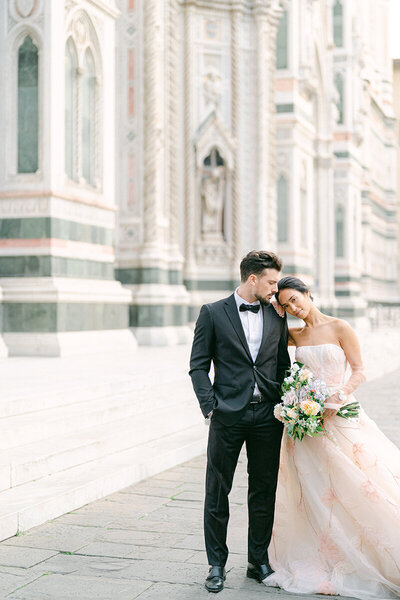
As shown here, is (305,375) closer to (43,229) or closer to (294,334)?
(294,334)

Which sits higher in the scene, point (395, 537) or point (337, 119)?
point (337, 119)

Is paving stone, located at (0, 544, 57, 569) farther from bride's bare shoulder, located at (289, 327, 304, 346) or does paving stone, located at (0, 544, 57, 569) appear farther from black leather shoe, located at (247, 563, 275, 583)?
bride's bare shoulder, located at (289, 327, 304, 346)

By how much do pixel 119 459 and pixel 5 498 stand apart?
5.51 ft

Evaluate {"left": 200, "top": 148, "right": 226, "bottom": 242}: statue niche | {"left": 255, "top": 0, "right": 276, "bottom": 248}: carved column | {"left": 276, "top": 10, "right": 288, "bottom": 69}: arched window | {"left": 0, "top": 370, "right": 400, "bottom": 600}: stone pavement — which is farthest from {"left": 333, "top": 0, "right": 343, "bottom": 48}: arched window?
{"left": 0, "top": 370, "right": 400, "bottom": 600}: stone pavement

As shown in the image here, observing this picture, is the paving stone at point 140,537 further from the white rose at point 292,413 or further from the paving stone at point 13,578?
the white rose at point 292,413

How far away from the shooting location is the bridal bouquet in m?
4.73

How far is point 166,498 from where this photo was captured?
7.02 m

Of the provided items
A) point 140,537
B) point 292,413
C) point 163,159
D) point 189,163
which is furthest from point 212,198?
point 292,413

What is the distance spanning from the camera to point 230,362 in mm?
4875

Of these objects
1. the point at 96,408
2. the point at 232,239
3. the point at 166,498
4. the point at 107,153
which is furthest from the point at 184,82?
the point at 166,498

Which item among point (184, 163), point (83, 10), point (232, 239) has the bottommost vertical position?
point (232, 239)

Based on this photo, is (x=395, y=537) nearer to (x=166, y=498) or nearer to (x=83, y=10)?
(x=166, y=498)

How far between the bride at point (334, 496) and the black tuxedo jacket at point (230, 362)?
0.80 feet

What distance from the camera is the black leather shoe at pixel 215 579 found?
4742 millimetres
